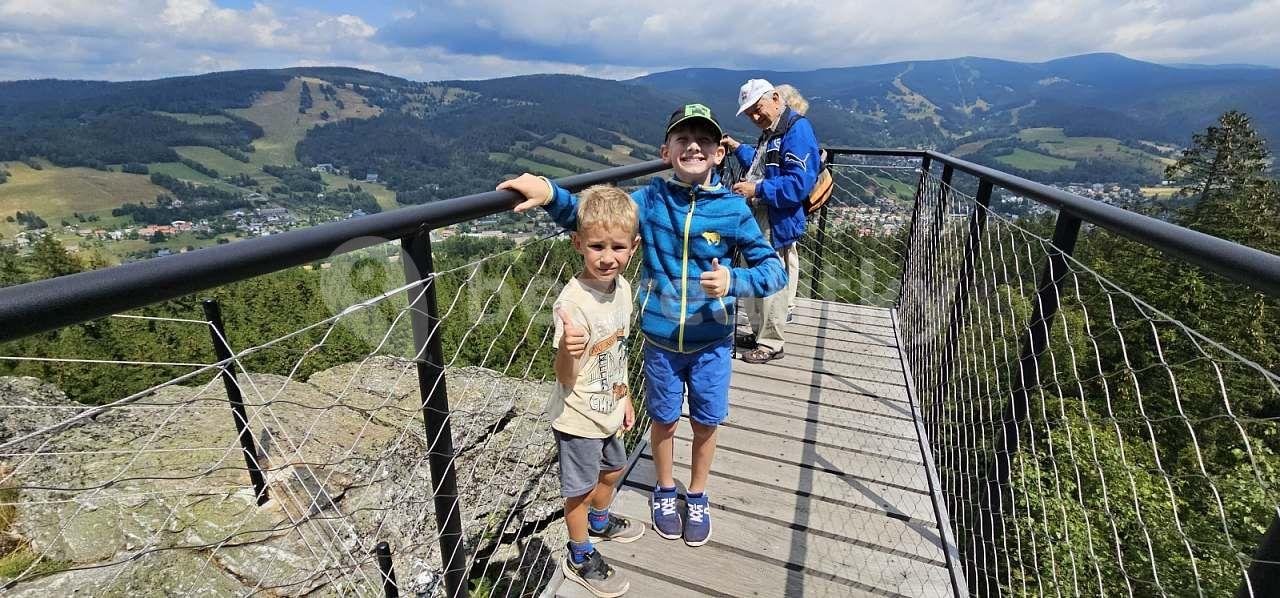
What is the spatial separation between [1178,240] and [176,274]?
2043mm

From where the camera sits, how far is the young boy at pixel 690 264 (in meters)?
1.90

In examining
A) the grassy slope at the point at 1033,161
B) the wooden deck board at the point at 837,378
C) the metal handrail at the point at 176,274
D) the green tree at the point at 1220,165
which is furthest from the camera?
the grassy slope at the point at 1033,161

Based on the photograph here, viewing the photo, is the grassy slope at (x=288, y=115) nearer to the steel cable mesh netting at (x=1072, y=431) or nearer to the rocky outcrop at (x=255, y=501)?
the rocky outcrop at (x=255, y=501)

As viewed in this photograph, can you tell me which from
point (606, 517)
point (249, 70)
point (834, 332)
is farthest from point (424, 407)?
point (249, 70)

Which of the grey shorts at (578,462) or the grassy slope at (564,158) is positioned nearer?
the grey shorts at (578,462)

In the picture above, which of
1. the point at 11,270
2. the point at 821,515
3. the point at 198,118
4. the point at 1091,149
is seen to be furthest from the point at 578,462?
the point at 198,118

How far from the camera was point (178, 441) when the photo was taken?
448 cm

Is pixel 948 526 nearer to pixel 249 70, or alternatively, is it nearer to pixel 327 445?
pixel 327 445

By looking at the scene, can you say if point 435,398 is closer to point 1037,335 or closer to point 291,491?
point 291,491

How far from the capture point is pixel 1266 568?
97 centimetres

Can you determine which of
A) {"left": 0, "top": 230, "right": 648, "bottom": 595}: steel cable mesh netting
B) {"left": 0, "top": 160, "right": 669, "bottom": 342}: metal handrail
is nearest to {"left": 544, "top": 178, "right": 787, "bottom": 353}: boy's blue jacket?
{"left": 0, "top": 230, "right": 648, "bottom": 595}: steel cable mesh netting

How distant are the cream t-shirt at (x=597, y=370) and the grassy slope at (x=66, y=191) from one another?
92.6m

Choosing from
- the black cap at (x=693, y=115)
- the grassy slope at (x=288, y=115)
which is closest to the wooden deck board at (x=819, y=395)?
the black cap at (x=693, y=115)

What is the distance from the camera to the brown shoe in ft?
12.7
